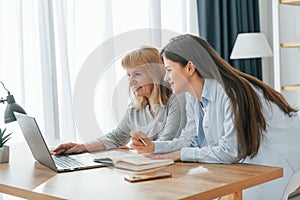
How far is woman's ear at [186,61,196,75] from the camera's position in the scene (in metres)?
2.00

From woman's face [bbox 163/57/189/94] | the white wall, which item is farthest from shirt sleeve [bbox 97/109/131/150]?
the white wall

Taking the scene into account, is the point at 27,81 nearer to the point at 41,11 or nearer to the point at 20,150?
Result: the point at 41,11

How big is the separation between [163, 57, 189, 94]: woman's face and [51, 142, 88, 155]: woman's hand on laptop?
0.51 metres

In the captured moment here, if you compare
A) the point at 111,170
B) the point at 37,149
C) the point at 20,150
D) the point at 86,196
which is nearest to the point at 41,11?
the point at 20,150

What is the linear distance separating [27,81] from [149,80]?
58.9 inches

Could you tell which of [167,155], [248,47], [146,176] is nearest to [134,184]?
[146,176]

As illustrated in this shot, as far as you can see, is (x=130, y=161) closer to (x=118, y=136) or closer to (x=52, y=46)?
(x=118, y=136)

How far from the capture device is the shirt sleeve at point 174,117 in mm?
2106

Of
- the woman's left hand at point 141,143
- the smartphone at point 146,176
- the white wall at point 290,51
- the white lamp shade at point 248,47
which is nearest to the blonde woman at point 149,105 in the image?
the woman's left hand at point 141,143

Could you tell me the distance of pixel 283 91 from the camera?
14.7 ft

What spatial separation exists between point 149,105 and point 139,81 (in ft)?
0.70

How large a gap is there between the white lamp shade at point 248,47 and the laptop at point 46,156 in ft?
7.51

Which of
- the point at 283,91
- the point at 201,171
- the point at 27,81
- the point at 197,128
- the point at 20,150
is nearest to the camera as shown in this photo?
the point at 201,171

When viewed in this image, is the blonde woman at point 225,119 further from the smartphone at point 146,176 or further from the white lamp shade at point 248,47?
the white lamp shade at point 248,47
